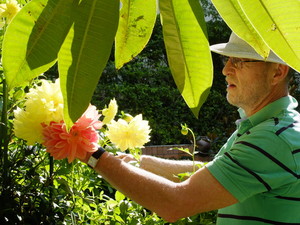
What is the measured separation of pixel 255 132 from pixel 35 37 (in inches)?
42.5

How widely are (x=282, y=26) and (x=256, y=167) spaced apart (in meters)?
0.98

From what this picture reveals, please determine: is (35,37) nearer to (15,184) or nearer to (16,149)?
(15,184)

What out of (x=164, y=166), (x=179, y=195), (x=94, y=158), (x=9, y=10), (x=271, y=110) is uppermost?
(x=9, y=10)

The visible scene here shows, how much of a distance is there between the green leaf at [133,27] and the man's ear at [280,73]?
3.58 feet

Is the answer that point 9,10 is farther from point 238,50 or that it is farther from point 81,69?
point 81,69

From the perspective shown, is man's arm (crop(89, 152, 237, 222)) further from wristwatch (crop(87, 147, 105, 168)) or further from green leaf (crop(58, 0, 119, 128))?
green leaf (crop(58, 0, 119, 128))

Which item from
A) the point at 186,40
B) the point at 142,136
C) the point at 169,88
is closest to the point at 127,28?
the point at 186,40

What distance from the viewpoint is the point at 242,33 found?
63cm

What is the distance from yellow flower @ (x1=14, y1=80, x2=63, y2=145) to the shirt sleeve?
614mm

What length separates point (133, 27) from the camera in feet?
2.30

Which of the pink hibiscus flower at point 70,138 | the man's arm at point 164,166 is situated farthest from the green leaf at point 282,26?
the man's arm at point 164,166

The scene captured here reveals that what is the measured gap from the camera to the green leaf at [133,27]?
0.69 m

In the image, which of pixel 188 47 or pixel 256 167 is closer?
pixel 188 47

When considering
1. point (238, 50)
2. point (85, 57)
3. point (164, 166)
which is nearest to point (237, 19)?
point (85, 57)
